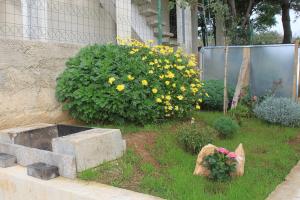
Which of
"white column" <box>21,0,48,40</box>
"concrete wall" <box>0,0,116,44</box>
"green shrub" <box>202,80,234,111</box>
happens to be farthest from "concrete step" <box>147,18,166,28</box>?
"white column" <box>21,0,48,40</box>

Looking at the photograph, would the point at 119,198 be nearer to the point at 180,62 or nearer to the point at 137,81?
the point at 137,81

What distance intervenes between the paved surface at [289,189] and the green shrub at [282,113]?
247 cm

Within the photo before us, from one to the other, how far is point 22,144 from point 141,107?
68.5 inches

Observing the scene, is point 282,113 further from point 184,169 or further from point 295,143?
point 184,169

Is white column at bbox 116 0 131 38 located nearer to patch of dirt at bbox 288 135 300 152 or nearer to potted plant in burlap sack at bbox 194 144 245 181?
A: patch of dirt at bbox 288 135 300 152

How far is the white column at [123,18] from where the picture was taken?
8438 mm

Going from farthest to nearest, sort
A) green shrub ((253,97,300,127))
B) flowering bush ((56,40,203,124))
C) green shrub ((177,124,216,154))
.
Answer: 1. green shrub ((253,97,300,127))
2. flowering bush ((56,40,203,124))
3. green shrub ((177,124,216,154))

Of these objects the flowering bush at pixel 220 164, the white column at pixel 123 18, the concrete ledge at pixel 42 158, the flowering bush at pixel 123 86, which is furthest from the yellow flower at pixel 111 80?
the white column at pixel 123 18

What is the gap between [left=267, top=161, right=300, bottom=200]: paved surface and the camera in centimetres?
328

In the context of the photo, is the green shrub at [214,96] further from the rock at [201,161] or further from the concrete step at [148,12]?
the rock at [201,161]

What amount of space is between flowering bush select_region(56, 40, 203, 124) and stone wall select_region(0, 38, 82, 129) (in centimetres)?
17


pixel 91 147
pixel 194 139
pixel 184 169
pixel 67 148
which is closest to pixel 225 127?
pixel 194 139

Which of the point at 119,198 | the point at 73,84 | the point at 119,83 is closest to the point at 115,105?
the point at 119,83

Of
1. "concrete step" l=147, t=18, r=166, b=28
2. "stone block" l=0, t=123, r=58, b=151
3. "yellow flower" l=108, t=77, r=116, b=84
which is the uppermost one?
"concrete step" l=147, t=18, r=166, b=28
